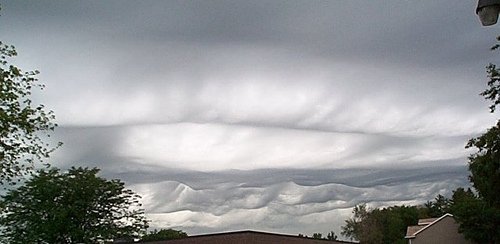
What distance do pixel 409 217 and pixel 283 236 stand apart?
256ft

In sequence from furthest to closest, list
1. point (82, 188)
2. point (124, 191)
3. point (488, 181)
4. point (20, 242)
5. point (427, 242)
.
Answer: point (427, 242) < point (124, 191) < point (82, 188) < point (20, 242) < point (488, 181)

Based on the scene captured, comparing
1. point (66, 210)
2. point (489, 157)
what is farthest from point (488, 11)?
point (66, 210)

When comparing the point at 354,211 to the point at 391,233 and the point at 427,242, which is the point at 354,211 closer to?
the point at 391,233

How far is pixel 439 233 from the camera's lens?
9819cm

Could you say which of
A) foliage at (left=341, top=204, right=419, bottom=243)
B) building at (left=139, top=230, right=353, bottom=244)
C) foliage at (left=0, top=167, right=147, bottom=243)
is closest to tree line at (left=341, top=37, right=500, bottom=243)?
foliage at (left=341, top=204, right=419, bottom=243)

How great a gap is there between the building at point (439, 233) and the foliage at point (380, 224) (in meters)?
25.5

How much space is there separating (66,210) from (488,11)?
70112 mm

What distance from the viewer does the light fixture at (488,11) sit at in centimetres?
718

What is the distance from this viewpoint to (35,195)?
74375 millimetres

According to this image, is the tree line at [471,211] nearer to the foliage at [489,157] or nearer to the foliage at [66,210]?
the foliage at [489,157]

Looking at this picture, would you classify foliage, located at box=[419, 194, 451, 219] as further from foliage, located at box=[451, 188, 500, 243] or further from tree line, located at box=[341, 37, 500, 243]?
foliage, located at box=[451, 188, 500, 243]

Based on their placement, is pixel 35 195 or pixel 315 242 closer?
pixel 315 242

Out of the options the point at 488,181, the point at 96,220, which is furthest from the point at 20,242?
the point at 488,181

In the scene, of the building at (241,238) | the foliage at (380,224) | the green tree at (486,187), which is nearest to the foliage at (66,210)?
the building at (241,238)
